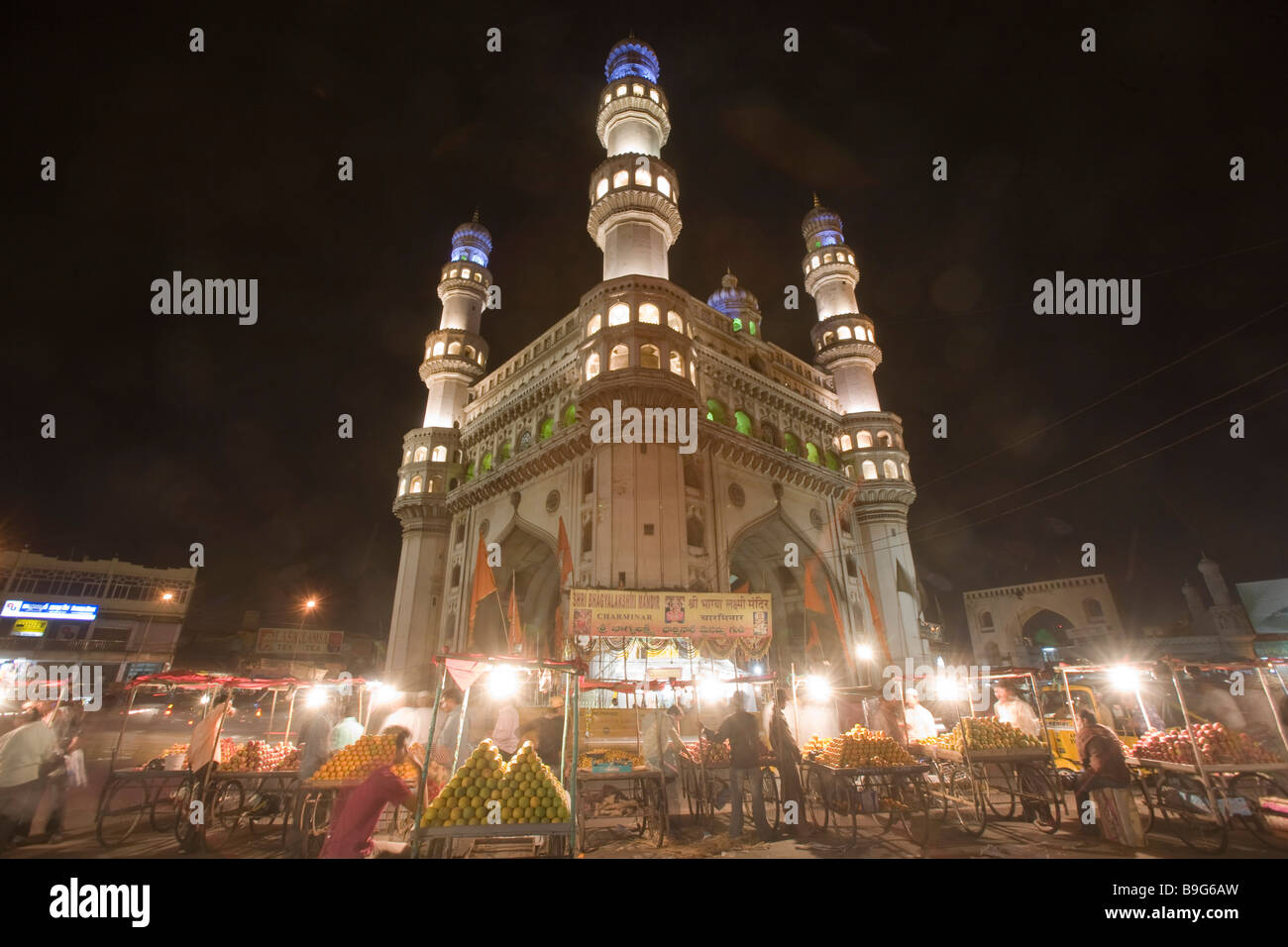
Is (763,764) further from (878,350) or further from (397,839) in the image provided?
(878,350)

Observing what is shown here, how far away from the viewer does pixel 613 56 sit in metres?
34.9

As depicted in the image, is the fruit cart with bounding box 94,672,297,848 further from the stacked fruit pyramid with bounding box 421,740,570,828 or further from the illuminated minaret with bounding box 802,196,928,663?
the illuminated minaret with bounding box 802,196,928,663

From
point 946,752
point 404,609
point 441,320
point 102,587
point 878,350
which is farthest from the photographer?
point 102,587

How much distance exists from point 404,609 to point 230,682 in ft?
81.2

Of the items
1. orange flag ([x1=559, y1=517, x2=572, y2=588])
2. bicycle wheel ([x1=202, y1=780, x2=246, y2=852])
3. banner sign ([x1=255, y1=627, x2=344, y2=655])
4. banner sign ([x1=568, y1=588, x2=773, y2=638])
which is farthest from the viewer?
banner sign ([x1=255, y1=627, x2=344, y2=655])

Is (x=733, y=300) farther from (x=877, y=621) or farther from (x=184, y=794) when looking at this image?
(x=184, y=794)

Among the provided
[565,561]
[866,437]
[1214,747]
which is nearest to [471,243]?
[565,561]

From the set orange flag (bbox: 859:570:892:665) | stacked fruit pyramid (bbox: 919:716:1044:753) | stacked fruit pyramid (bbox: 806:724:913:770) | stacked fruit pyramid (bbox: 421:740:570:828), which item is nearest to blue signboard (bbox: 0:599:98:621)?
stacked fruit pyramid (bbox: 421:740:570:828)

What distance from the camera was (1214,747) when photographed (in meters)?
8.55

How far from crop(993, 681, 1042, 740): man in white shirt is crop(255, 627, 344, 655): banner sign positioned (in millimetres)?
66046

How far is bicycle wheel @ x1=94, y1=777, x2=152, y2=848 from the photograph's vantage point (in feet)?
28.5

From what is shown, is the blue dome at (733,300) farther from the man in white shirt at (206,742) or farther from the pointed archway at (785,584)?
the man in white shirt at (206,742)

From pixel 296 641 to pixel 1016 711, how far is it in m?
68.3
